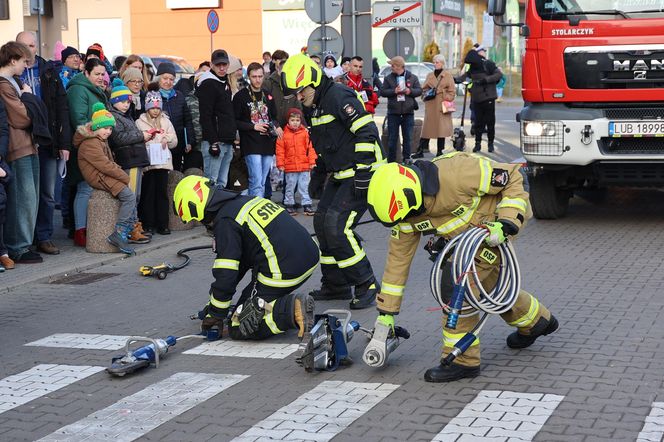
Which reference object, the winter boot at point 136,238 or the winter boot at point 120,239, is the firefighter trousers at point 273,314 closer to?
the winter boot at point 120,239

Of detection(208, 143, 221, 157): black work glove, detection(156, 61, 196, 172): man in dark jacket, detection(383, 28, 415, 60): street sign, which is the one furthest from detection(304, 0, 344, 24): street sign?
detection(208, 143, 221, 157): black work glove

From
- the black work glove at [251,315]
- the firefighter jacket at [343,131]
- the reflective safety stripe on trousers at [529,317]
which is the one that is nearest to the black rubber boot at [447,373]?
the reflective safety stripe on trousers at [529,317]

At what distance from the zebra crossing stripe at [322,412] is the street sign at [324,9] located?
38.3 feet

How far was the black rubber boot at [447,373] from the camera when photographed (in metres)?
6.91

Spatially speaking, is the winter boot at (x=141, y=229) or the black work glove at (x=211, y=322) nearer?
the black work glove at (x=211, y=322)

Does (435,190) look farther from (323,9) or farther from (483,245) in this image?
(323,9)

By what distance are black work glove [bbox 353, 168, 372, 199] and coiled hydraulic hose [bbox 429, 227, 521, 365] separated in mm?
2001

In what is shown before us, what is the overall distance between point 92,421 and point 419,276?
4881 millimetres

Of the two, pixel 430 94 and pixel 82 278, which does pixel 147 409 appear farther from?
pixel 430 94

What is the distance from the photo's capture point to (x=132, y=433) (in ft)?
20.2

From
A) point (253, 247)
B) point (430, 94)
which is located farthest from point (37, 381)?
point (430, 94)

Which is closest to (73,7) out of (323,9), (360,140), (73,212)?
(323,9)

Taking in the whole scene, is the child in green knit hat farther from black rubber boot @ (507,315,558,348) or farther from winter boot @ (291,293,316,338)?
black rubber boot @ (507,315,558,348)

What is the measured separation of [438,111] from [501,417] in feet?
52.1
